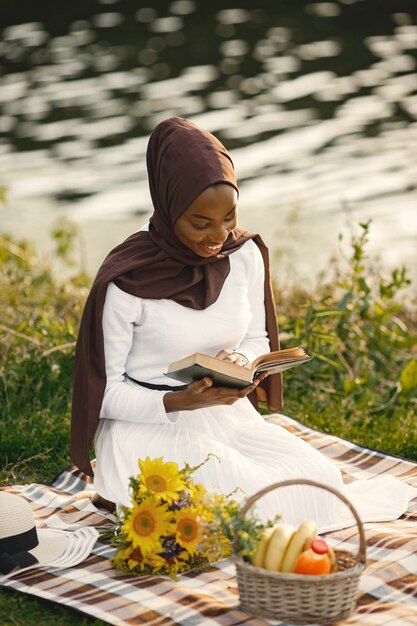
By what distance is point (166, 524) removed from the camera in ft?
12.3

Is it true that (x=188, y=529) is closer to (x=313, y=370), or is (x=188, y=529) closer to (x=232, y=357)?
(x=232, y=357)

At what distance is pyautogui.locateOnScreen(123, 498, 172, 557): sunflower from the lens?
3.71 m

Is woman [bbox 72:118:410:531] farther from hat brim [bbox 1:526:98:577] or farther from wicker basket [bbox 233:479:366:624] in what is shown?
wicker basket [bbox 233:479:366:624]

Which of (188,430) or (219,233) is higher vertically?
(219,233)

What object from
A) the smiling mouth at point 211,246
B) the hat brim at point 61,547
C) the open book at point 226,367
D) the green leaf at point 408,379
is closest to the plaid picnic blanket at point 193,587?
the hat brim at point 61,547

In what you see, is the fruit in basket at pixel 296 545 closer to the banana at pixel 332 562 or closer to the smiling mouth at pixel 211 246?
the banana at pixel 332 562

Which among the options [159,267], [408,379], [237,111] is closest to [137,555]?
[159,267]

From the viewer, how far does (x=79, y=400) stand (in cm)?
417

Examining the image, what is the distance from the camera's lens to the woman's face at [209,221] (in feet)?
12.7

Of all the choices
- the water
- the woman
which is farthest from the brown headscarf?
the water

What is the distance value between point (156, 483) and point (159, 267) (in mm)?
830

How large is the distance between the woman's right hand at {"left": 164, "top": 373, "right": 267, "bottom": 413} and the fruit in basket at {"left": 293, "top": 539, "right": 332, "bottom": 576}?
73 centimetres

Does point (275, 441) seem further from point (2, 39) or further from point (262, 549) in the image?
point (2, 39)

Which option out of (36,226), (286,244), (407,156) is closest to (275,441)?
→ (286,244)
